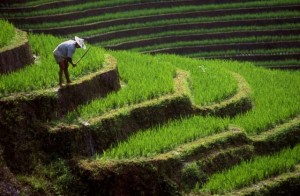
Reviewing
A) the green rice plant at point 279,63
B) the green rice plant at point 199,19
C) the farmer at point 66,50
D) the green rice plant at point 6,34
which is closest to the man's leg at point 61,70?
the farmer at point 66,50

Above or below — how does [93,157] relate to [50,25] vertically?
below

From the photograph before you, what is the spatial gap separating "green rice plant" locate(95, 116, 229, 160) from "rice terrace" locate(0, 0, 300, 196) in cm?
2

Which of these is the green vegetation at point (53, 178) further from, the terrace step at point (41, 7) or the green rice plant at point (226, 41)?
the terrace step at point (41, 7)

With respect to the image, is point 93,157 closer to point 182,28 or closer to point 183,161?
point 183,161

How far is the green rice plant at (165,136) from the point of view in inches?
372

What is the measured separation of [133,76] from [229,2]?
8.38 metres

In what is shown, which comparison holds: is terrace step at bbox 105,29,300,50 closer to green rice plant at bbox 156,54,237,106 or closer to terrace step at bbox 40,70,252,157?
green rice plant at bbox 156,54,237,106

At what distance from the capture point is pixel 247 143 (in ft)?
35.0

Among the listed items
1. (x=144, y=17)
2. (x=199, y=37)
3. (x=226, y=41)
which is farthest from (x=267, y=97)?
(x=144, y=17)

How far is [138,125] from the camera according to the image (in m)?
10.4

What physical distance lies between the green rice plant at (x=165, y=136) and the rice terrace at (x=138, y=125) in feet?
0.06

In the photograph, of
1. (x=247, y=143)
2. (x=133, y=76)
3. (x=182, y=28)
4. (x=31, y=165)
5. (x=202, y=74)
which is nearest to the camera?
(x=31, y=165)

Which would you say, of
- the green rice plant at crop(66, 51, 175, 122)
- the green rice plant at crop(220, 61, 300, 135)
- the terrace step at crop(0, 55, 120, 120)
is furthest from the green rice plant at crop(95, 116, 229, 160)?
the terrace step at crop(0, 55, 120, 120)

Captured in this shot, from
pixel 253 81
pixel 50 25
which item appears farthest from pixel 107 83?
pixel 50 25
